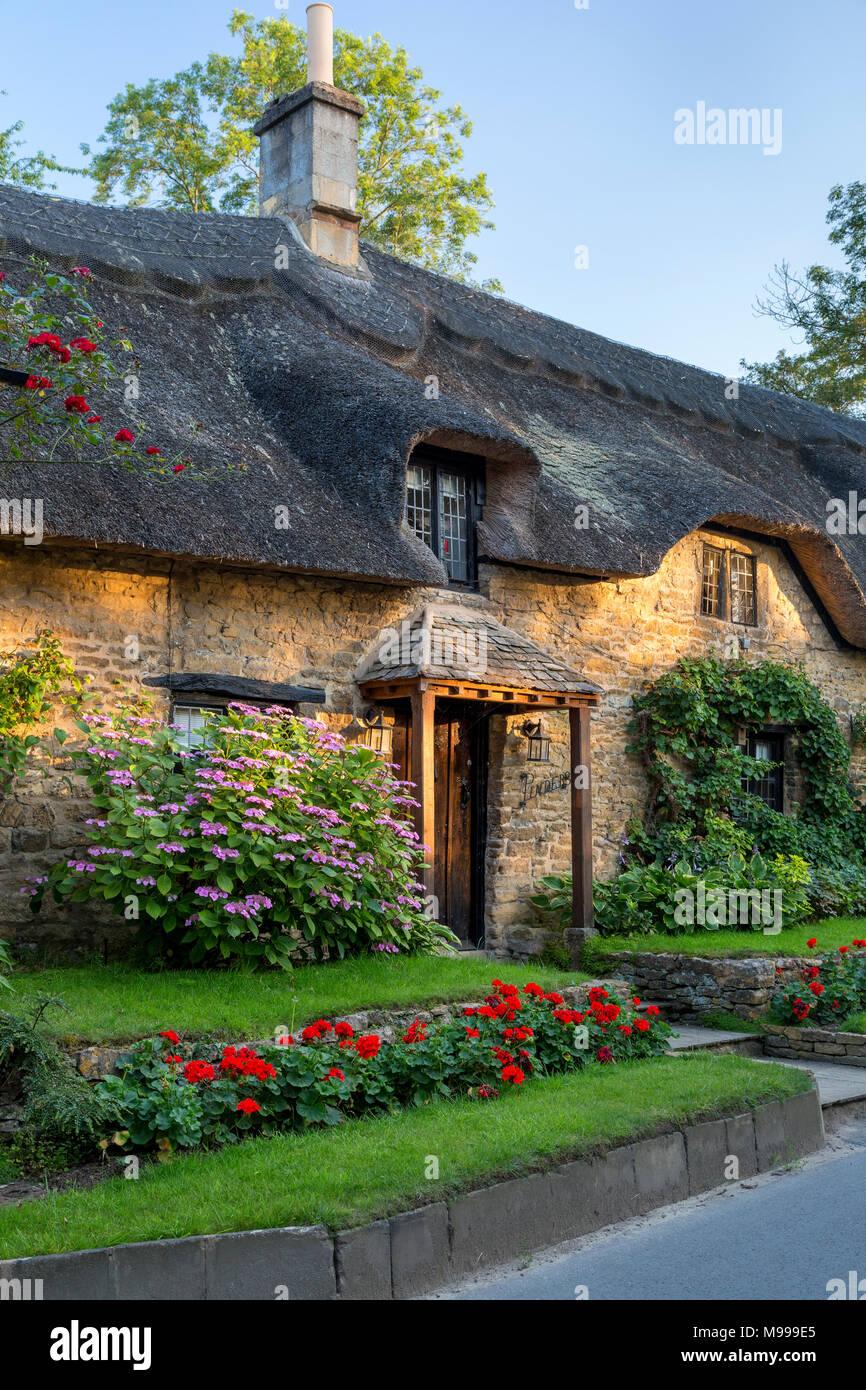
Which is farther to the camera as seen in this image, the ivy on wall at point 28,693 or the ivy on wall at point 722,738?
the ivy on wall at point 722,738

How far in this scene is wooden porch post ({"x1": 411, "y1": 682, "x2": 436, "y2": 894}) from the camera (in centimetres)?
888

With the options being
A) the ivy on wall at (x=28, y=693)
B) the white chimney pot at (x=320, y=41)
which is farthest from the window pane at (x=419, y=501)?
the white chimney pot at (x=320, y=41)

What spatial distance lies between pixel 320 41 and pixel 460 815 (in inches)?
337

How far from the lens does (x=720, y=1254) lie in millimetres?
4387

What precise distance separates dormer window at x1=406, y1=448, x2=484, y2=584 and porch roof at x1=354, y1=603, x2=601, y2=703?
1.91 ft

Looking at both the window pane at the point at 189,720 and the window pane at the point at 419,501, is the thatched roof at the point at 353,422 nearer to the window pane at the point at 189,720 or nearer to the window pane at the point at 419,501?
the window pane at the point at 419,501

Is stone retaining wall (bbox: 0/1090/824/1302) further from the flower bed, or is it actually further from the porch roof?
the porch roof

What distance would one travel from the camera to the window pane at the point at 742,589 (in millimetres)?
13422

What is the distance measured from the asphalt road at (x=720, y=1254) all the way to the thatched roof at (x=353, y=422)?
4946mm

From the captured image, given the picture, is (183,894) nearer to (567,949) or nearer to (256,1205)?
(256,1205)

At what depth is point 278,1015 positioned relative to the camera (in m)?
6.00

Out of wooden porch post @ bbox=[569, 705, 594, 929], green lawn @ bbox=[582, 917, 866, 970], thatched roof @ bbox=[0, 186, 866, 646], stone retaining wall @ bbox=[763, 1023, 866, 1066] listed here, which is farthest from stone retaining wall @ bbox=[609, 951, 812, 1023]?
thatched roof @ bbox=[0, 186, 866, 646]

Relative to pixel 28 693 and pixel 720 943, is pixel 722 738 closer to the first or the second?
pixel 720 943
